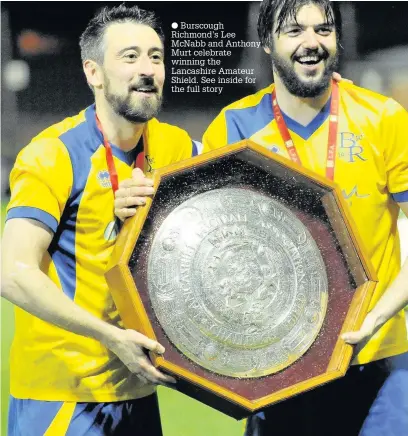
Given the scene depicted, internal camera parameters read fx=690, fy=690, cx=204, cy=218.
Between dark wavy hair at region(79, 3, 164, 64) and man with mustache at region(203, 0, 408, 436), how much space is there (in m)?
0.29

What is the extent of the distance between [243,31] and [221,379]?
93cm

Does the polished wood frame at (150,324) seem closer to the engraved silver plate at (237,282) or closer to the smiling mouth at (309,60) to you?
the engraved silver plate at (237,282)

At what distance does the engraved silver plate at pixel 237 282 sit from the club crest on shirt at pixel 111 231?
165 millimetres

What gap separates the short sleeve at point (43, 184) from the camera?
1610 mm

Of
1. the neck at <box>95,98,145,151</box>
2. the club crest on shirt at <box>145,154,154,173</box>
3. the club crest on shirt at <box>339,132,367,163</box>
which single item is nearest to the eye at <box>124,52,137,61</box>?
the neck at <box>95,98,145,151</box>

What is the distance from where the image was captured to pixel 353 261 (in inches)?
63.3

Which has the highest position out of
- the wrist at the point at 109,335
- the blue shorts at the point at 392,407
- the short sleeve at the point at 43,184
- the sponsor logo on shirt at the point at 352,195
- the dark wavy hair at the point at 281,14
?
the dark wavy hair at the point at 281,14

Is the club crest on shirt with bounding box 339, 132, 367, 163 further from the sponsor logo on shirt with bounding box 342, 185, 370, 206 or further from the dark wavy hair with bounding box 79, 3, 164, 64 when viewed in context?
the dark wavy hair with bounding box 79, 3, 164, 64

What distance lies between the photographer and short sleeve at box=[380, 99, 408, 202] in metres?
1.76

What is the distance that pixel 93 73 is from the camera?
5.80 ft

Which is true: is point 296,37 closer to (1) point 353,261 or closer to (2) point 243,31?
(2) point 243,31

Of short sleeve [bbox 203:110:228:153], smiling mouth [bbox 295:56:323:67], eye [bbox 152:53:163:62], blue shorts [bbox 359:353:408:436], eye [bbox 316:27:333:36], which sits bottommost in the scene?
blue shorts [bbox 359:353:408:436]

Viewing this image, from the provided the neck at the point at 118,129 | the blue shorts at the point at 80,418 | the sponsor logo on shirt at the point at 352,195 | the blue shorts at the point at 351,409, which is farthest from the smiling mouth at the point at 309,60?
the blue shorts at the point at 80,418

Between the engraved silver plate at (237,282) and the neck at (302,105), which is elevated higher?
the neck at (302,105)
